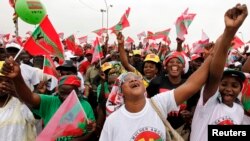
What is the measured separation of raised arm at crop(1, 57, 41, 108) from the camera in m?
2.96

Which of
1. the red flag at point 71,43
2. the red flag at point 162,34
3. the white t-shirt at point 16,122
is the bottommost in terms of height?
the white t-shirt at point 16,122

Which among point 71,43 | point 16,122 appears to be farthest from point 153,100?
point 71,43

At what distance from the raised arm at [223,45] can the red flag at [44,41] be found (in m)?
1.73

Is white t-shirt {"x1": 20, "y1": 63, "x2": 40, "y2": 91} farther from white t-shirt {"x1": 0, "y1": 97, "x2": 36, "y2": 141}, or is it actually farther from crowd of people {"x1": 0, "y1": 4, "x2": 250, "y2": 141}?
white t-shirt {"x1": 0, "y1": 97, "x2": 36, "y2": 141}

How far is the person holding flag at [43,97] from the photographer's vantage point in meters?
2.97

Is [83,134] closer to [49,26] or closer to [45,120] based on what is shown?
[45,120]

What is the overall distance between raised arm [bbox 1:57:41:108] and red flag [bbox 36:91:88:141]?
0.34 m

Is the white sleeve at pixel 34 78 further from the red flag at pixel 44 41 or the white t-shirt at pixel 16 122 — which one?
the white t-shirt at pixel 16 122

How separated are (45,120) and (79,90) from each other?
57 cm

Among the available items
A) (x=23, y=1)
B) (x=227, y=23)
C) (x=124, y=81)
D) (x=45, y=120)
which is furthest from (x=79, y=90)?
(x=23, y=1)

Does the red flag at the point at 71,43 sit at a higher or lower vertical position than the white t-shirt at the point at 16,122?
higher

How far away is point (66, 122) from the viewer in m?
3.20

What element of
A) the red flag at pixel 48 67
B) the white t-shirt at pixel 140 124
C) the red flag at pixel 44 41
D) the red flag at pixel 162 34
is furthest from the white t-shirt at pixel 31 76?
the red flag at pixel 162 34

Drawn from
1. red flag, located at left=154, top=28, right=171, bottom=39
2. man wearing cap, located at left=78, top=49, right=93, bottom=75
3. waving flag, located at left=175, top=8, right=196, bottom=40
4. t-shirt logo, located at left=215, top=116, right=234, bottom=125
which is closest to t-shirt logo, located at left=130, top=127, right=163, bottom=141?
t-shirt logo, located at left=215, top=116, right=234, bottom=125
